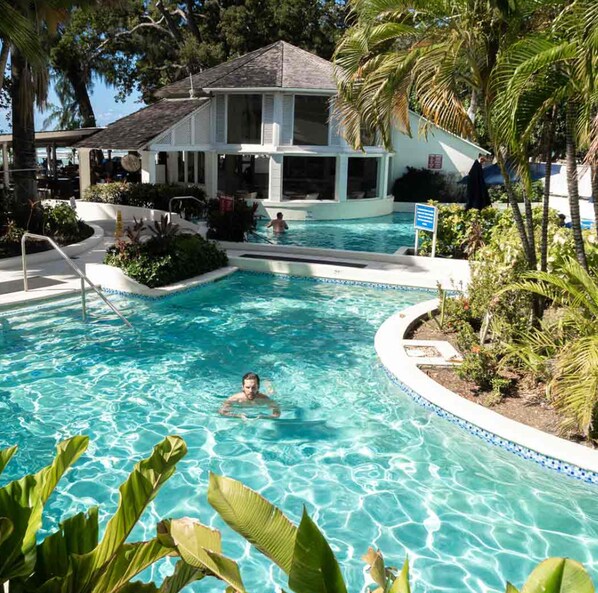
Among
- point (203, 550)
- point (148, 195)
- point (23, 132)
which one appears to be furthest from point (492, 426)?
point (148, 195)

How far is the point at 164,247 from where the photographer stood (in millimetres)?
15812

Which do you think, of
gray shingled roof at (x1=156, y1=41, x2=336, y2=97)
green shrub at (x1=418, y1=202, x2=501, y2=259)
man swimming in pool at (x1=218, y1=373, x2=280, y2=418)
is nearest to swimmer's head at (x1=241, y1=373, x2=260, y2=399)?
man swimming in pool at (x1=218, y1=373, x2=280, y2=418)

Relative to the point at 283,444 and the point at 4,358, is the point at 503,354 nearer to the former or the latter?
the point at 283,444

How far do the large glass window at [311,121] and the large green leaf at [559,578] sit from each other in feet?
87.6

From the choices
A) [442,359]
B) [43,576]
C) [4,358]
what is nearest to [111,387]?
[4,358]

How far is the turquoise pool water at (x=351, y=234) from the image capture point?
21.8m

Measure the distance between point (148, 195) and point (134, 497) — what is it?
77.9 feet

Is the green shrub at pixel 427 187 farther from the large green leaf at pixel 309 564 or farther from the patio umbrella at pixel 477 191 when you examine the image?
the large green leaf at pixel 309 564

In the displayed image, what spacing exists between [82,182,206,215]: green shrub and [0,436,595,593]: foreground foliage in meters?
22.4

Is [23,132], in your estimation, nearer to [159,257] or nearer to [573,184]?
[159,257]

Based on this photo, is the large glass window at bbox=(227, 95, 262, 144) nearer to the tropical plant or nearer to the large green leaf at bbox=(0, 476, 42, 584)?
the tropical plant

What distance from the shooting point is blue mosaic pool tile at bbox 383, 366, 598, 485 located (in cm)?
737

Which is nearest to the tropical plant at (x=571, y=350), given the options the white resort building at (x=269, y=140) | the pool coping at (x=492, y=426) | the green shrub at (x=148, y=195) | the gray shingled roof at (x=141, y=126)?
the pool coping at (x=492, y=426)

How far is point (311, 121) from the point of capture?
28047 millimetres
